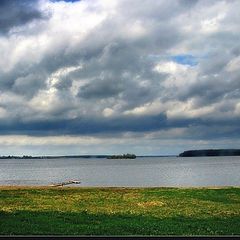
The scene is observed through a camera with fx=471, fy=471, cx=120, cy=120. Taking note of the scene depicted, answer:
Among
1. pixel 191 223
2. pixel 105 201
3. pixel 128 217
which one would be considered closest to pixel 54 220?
pixel 128 217

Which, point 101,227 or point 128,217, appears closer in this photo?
point 101,227

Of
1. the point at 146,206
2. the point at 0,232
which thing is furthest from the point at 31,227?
the point at 146,206

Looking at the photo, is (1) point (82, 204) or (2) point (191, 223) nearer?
(2) point (191, 223)

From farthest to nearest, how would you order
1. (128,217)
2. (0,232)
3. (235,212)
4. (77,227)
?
(235,212)
(128,217)
(77,227)
(0,232)

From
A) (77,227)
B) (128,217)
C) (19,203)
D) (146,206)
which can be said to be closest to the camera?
(77,227)

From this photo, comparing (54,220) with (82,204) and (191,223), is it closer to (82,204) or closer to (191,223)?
(191,223)

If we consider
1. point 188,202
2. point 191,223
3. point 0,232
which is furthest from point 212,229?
point 188,202

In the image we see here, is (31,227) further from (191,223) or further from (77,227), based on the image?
(191,223)

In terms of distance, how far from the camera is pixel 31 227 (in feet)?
62.2

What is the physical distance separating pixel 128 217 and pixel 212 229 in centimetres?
470

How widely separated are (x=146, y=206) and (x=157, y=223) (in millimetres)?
8842

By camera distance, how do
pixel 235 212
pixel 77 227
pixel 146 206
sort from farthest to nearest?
pixel 146 206
pixel 235 212
pixel 77 227

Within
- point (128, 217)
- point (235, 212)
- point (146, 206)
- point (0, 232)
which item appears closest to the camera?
point (0, 232)

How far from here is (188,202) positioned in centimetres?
3164
